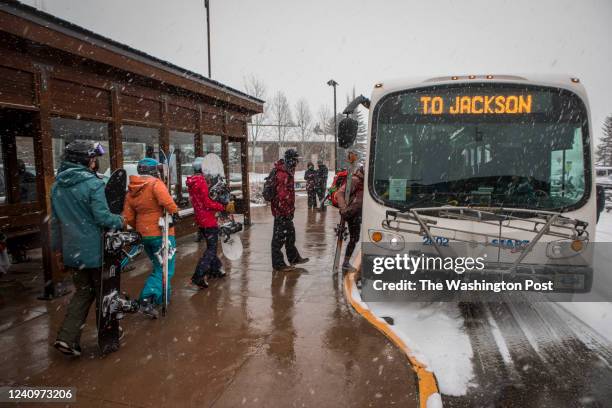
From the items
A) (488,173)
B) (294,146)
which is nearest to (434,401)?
(488,173)

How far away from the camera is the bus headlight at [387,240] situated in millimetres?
4492

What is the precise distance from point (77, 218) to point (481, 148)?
4.25 m

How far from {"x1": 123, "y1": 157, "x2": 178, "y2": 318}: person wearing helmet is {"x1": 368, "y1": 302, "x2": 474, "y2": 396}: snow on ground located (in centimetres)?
263

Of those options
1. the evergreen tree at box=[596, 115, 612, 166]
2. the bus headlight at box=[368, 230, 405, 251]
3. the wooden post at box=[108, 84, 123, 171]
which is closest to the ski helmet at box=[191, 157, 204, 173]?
the wooden post at box=[108, 84, 123, 171]

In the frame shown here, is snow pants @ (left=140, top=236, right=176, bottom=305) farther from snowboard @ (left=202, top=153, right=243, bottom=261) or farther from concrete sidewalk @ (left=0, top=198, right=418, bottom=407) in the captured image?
snowboard @ (left=202, top=153, right=243, bottom=261)

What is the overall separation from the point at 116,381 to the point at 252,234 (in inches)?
275

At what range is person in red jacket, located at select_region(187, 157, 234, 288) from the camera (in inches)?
215

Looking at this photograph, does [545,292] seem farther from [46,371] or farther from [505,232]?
[46,371]

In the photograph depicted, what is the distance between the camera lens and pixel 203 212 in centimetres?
549

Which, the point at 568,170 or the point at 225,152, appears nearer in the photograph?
the point at 568,170

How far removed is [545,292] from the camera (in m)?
4.05

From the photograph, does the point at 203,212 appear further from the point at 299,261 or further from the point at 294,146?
the point at 294,146

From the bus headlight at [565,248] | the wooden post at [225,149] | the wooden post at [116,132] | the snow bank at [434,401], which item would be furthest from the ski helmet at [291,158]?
the wooden post at [225,149]

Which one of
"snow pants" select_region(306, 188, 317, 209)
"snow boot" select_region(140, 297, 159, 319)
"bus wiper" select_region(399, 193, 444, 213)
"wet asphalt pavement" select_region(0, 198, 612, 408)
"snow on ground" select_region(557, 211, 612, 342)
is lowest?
"snow on ground" select_region(557, 211, 612, 342)
